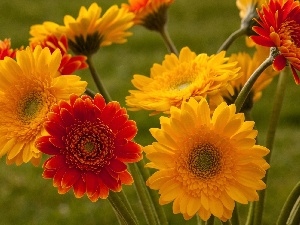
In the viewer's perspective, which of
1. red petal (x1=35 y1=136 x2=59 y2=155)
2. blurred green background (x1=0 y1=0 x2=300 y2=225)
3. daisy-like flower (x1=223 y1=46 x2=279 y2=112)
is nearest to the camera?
red petal (x1=35 y1=136 x2=59 y2=155)

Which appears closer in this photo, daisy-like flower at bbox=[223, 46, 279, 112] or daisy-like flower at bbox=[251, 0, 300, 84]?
daisy-like flower at bbox=[251, 0, 300, 84]

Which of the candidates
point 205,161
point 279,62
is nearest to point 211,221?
point 205,161

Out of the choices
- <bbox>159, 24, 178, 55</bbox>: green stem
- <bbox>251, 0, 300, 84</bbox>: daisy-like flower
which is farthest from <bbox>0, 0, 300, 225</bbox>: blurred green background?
<bbox>251, 0, 300, 84</bbox>: daisy-like flower

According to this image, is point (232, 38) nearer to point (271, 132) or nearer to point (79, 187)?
point (271, 132)

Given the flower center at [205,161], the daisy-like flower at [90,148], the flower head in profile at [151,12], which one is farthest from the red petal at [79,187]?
the flower head in profile at [151,12]

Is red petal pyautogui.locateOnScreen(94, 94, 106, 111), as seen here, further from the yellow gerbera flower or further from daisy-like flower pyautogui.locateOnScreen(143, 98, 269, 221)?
the yellow gerbera flower

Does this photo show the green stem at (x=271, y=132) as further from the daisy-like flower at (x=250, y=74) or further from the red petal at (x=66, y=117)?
the red petal at (x=66, y=117)

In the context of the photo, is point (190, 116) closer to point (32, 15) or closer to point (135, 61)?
point (135, 61)
